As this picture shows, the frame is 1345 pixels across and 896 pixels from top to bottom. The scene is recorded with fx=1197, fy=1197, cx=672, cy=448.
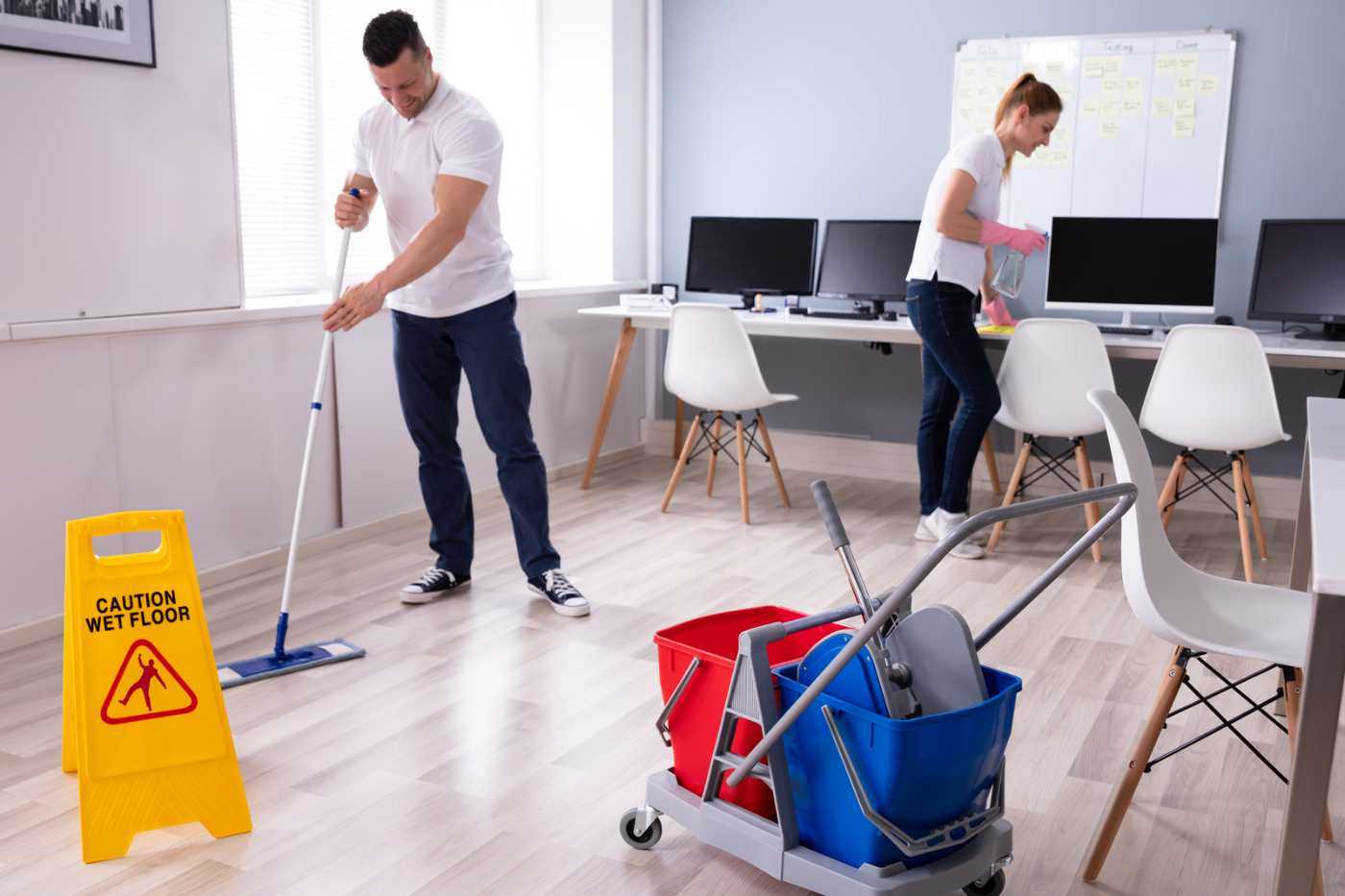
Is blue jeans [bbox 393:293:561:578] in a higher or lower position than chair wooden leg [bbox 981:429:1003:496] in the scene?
higher

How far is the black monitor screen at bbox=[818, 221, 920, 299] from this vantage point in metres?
4.77

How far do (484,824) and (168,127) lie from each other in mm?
2141

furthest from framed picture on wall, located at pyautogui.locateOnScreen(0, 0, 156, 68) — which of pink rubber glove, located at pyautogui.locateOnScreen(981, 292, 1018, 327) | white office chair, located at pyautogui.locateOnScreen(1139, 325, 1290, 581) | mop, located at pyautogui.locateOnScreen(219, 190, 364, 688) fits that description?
white office chair, located at pyautogui.locateOnScreen(1139, 325, 1290, 581)

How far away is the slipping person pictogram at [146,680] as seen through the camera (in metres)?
2.03

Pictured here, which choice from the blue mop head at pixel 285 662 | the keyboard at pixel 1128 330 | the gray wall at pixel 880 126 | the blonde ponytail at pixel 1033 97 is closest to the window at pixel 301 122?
the gray wall at pixel 880 126

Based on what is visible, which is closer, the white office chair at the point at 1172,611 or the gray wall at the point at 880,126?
the white office chair at the point at 1172,611

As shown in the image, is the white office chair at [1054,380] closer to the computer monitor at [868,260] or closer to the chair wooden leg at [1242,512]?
the chair wooden leg at [1242,512]

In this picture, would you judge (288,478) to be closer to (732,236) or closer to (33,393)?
(33,393)

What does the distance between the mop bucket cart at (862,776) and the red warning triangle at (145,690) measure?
93 centimetres

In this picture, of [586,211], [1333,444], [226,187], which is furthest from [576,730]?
[586,211]

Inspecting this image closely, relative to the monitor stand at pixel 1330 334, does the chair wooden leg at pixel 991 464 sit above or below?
below

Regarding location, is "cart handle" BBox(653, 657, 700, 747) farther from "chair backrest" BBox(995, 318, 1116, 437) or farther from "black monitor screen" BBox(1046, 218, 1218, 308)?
"black monitor screen" BBox(1046, 218, 1218, 308)

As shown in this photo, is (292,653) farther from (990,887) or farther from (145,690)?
(990,887)

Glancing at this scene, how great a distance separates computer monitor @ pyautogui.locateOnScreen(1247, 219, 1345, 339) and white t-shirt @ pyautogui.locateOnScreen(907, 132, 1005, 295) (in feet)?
3.86
